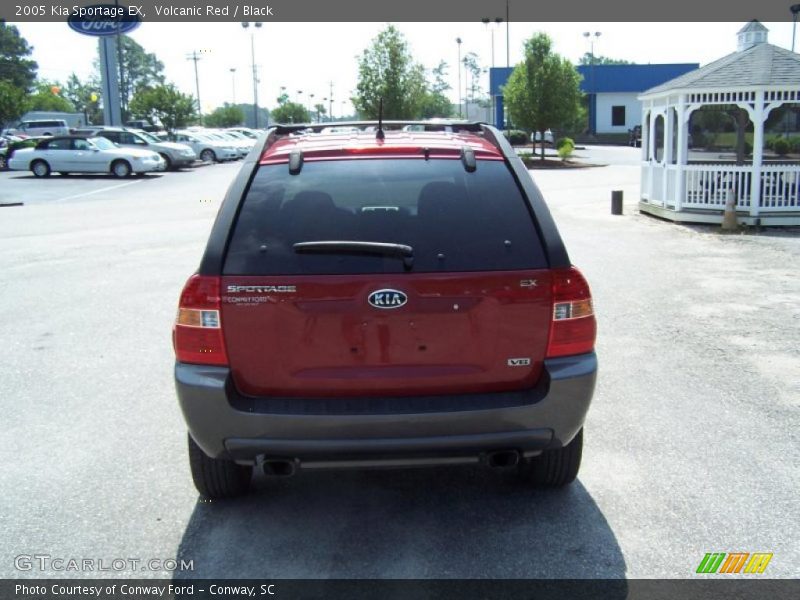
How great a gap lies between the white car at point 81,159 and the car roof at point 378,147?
28.8m

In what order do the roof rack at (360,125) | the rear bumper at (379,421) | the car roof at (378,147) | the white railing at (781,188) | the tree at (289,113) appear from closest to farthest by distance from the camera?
the rear bumper at (379,421) < the car roof at (378,147) < the roof rack at (360,125) < the white railing at (781,188) < the tree at (289,113)

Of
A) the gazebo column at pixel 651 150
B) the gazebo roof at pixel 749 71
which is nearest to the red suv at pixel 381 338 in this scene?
the gazebo roof at pixel 749 71

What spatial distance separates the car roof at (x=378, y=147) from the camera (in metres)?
3.92

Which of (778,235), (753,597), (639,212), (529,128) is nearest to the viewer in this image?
(753,597)

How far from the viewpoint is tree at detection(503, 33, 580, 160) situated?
37.2 m

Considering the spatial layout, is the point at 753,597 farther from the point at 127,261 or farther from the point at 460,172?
the point at 127,261

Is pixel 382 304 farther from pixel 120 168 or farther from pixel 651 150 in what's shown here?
pixel 120 168

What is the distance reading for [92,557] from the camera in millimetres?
3613

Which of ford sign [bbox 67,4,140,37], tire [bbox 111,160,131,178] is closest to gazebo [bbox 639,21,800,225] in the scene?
tire [bbox 111,160,131,178]

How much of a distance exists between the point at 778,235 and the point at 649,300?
682 centimetres

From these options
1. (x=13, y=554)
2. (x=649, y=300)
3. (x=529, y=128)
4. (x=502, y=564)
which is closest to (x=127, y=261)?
(x=649, y=300)

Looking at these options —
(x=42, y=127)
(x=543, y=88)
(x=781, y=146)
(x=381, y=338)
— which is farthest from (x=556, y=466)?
(x=42, y=127)

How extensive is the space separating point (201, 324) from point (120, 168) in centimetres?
3003

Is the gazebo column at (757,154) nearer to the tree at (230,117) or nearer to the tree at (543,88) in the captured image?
the tree at (543,88)
